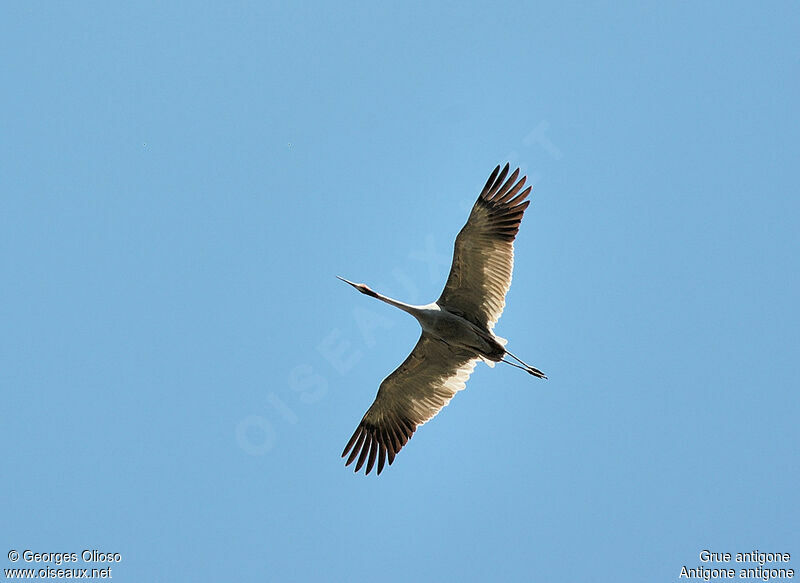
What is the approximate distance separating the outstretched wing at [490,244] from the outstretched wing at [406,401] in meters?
1.50

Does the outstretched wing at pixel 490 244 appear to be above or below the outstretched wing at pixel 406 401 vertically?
above

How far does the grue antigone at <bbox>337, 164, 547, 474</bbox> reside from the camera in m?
16.4

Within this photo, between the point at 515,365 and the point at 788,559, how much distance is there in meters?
6.89

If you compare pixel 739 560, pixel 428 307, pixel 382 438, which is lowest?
pixel 739 560

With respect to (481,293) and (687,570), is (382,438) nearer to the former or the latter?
(481,293)

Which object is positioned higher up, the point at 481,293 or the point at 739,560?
the point at 481,293

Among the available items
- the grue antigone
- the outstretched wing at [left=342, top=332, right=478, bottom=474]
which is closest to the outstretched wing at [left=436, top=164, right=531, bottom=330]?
the grue antigone

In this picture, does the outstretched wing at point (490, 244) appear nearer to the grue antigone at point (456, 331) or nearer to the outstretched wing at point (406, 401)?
the grue antigone at point (456, 331)

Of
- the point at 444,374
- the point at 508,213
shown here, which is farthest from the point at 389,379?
the point at 508,213

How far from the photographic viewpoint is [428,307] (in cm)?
1688

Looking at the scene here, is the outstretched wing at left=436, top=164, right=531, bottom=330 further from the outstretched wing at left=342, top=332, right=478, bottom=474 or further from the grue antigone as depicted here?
the outstretched wing at left=342, top=332, right=478, bottom=474

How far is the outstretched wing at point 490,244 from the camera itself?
53.8 feet

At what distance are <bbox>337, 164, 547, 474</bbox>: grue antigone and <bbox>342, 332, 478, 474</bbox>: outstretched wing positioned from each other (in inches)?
0.7

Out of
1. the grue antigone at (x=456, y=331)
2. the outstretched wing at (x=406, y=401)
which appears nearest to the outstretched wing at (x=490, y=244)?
the grue antigone at (x=456, y=331)
